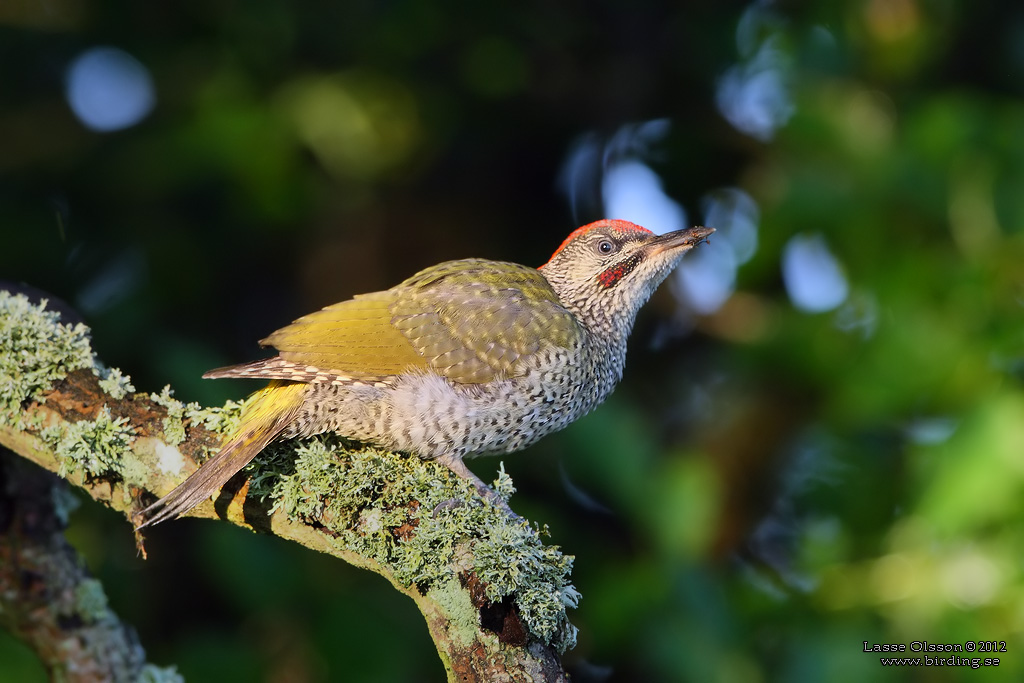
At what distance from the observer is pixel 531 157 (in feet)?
24.9

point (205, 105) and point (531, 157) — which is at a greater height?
point (205, 105)

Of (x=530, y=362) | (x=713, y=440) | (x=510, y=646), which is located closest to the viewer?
(x=510, y=646)

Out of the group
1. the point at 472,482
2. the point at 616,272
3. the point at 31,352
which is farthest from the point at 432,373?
the point at 31,352

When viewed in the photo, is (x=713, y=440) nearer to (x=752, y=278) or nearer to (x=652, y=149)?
(x=752, y=278)

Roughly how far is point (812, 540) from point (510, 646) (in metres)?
3.12

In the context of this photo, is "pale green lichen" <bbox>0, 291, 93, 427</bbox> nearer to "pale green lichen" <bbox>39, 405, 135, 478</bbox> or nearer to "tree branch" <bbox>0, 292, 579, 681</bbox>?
"tree branch" <bbox>0, 292, 579, 681</bbox>

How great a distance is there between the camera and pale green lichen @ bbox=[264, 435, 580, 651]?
2.64 metres

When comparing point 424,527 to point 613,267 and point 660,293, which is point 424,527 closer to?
point 613,267

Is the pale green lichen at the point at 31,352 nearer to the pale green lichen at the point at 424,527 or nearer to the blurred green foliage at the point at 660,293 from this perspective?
the pale green lichen at the point at 424,527

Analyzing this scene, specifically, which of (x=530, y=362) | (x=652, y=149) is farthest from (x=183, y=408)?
(x=652, y=149)

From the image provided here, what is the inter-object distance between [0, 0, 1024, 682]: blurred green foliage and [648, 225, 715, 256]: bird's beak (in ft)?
3.62

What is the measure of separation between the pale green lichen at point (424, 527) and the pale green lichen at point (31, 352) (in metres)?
0.65

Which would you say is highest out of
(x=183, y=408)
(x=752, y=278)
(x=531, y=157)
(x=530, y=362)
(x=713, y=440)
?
(x=183, y=408)

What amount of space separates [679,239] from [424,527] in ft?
6.00
